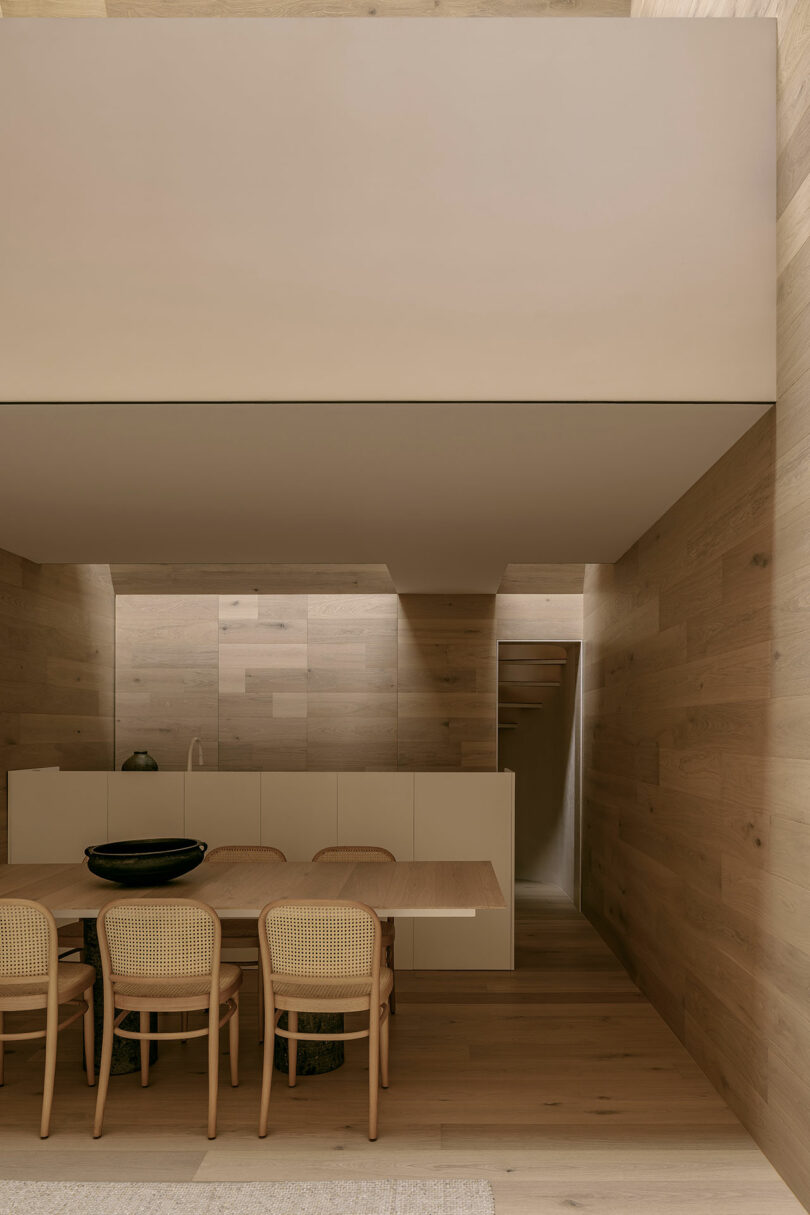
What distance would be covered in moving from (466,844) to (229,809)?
57.2 inches

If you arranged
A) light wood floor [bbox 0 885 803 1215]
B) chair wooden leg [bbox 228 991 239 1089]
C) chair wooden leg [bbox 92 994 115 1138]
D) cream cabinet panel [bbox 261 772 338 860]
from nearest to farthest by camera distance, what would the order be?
light wood floor [bbox 0 885 803 1215] → chair wooden leg [bbox 92 994 115 1138] → chair wooden leg [bbox 228 991 239 1089] → cream cabinet panel [bbox 261 772 338 860]

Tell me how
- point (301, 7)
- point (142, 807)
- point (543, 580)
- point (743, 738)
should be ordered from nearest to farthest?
point (743, 738), point (301, 7), point (142, 807), point (543, 580)

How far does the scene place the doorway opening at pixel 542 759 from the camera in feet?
25.5

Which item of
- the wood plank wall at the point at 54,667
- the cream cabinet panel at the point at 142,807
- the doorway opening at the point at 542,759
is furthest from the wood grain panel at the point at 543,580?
the wood plank wall at the point at 54,667

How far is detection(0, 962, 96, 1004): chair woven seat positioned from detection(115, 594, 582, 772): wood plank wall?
140 inches

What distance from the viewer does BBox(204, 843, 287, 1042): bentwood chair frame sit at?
464cm

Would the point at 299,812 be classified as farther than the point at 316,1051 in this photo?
Yes

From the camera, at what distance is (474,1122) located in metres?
3.43

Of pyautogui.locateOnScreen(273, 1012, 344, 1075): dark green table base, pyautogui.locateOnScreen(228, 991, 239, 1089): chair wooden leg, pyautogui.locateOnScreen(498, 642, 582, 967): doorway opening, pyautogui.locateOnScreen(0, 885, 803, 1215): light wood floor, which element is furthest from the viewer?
pyautogui.locateOnScreen(498, 642, 582, 967): doorway opening

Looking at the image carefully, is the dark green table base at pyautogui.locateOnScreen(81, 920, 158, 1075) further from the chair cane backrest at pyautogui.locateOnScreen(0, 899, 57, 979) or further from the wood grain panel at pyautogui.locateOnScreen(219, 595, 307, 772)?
the wood grain panel at pyautogui.locateOnScreen(219, 595, 307, 772)

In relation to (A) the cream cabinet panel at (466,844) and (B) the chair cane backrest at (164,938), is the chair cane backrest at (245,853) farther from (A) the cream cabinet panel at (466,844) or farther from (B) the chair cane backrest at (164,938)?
(B) the chair cane backrest at (164,938)

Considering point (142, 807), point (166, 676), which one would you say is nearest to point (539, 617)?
point (166, 676)

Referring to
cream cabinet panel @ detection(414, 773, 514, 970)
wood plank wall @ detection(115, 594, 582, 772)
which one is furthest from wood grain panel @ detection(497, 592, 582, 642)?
cream cabinet panel @ detection(414, 773, 514, 970)

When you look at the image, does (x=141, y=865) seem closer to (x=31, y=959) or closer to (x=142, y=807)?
(x=31, y=959)
